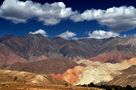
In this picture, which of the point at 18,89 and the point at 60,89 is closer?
the point at 18,89

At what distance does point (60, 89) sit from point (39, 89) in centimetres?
1433

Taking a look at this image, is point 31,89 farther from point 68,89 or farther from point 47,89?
point 68,89

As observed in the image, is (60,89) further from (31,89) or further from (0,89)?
(0,89)

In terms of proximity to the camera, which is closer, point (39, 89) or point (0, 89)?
point (0, 89)

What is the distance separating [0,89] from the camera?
558 feet

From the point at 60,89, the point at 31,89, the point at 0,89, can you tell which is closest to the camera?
the point at 0,89

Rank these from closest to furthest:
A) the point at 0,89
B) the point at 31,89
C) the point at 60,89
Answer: the point at 0,89
the point at 31,89
the point at 60,89

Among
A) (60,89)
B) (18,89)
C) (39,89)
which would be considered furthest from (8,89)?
(60,89)

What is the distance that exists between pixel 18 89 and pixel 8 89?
5747 mm

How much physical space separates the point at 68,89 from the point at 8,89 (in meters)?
36.6

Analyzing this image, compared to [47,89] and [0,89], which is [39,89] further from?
[0,89]

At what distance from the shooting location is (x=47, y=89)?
19000cm

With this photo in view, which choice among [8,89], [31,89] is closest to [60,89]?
[31,89]

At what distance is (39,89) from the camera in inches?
7303
